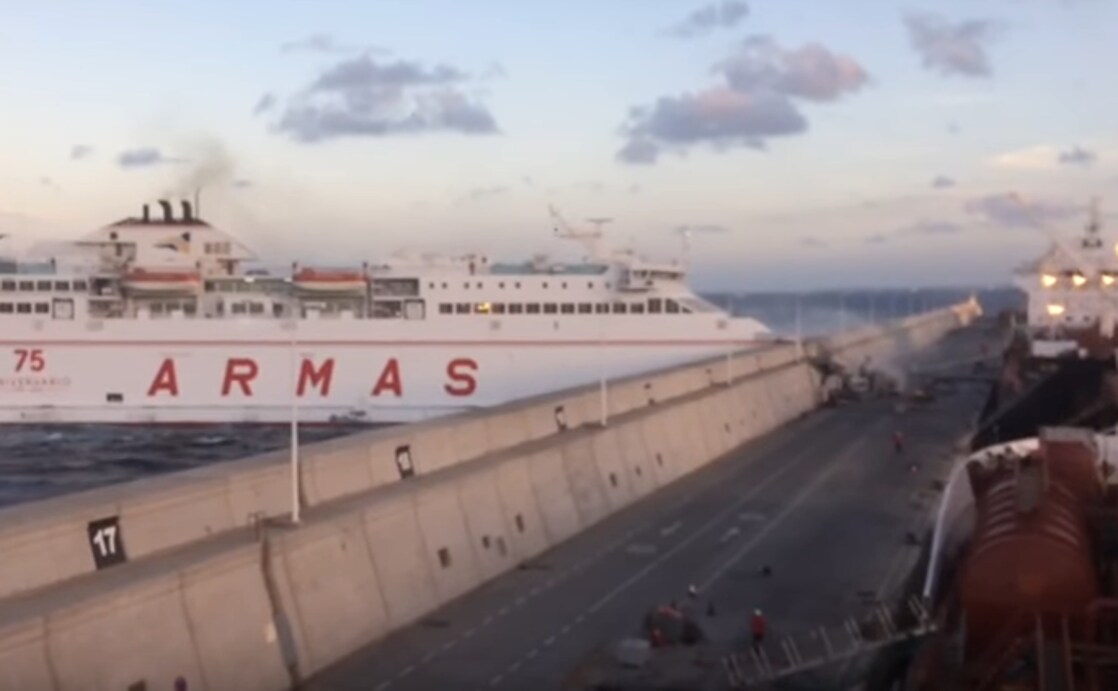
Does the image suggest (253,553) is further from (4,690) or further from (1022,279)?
(1022,279)

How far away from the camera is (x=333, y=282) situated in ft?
201

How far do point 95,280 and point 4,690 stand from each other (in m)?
53.9

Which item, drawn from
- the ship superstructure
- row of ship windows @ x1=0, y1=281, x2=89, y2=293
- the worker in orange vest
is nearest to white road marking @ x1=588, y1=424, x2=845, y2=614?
the worker in orange vest

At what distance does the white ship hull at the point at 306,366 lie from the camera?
60.0 m

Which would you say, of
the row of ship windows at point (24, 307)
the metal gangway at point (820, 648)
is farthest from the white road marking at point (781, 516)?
the row of ship windows at point (24, 307)

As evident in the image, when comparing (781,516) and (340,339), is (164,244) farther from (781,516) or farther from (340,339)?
(781,516)

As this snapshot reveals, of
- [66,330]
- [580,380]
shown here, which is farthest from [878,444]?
[66,330]

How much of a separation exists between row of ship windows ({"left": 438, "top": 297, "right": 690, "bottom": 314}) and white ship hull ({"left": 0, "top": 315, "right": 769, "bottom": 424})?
1.91 ft

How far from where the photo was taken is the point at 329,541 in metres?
16.0

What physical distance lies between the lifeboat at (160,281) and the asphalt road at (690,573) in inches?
1352

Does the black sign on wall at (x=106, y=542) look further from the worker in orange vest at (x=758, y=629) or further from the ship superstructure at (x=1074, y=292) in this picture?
the ship superstructure at (x=1074, y=292)

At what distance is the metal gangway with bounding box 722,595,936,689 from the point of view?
1460cm

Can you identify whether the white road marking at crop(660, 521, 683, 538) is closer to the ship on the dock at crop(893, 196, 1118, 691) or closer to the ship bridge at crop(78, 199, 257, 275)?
the ship on the dock at crop(893, 196, 1118, 691)

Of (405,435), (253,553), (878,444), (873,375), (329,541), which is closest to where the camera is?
(253,553)
